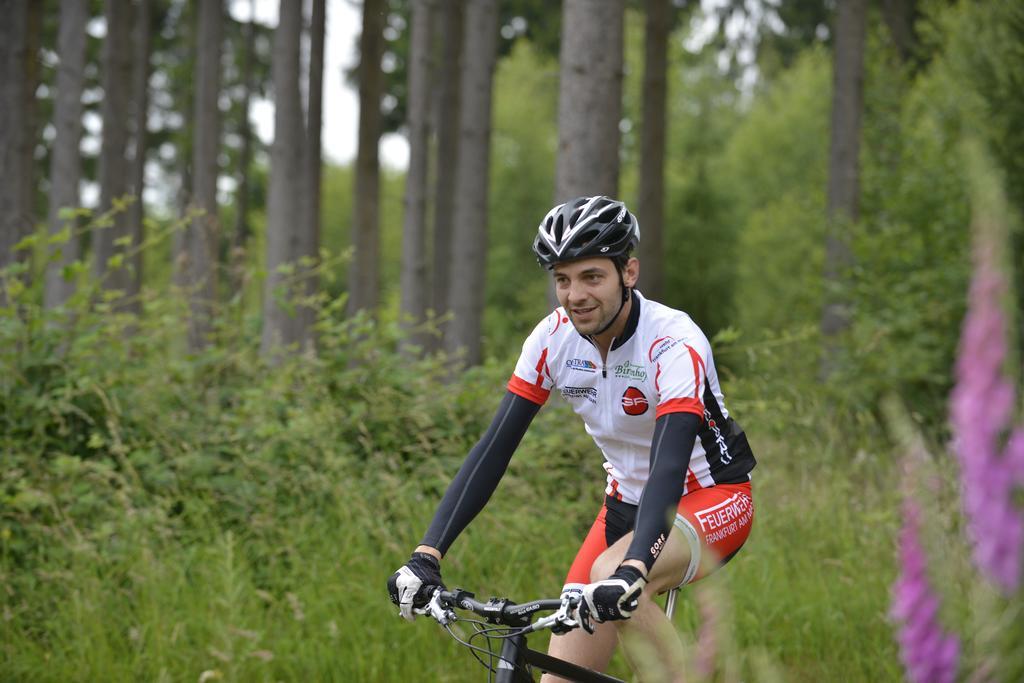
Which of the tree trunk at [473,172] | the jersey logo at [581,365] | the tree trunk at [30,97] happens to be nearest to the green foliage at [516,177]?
the tree trunk at [473,172]

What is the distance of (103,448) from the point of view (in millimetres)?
7320

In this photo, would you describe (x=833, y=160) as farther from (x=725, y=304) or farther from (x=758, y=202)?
(x=758, y=202)

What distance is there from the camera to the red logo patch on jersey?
3812mm

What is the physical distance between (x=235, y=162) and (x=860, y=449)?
27275 millimetres

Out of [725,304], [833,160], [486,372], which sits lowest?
[725,304]

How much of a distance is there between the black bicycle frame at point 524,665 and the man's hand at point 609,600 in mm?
331

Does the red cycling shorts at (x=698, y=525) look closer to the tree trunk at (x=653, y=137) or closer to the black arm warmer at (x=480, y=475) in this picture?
the black arm warmer at (x=480, y=475)

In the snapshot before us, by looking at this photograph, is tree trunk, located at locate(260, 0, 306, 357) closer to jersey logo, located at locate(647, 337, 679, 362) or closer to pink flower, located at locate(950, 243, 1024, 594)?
jersey logo, located at locate(647, 337, 679, 362)

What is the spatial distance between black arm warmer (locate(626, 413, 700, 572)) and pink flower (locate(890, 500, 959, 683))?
A: 181 centimetres

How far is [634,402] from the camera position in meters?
3.82

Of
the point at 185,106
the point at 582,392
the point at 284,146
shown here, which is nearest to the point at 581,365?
the point at 582,392

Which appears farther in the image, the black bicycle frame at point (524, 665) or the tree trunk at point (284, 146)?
the tree trunk at point (284, 146)

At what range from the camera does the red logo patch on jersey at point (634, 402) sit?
12.5 ft

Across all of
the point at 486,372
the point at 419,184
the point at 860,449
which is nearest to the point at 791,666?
the point at 860,449
